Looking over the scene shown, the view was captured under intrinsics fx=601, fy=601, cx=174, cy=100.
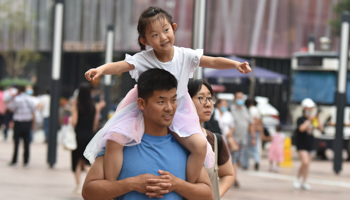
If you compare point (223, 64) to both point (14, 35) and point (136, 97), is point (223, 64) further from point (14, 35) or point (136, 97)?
point (14, 35)

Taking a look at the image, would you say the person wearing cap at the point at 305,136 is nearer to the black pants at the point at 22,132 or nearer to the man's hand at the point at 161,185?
the black pants at the point at 22,132

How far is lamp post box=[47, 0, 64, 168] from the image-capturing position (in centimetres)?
1306

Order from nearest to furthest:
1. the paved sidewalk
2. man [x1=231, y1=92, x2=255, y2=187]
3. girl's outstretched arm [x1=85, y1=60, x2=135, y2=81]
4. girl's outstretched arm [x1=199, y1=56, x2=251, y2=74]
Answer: girl's outstretched arm [x1=85, y1=60, x2=135, y2=81] → girl's outstretched arm [x1=199, y1=56, x2=251, y2=74] → the paved sidewalk → man [x1=231, y1=92, x2=255, y2=187]

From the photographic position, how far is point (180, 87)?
11.0ft

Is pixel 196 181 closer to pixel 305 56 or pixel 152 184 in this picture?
pixel 152 184

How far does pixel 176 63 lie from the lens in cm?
338

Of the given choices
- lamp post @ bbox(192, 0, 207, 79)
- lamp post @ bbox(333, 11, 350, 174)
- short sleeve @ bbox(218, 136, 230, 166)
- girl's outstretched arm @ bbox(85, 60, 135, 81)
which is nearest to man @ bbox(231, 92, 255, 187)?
lamp post @ bbox(333, 11, 350, 174)

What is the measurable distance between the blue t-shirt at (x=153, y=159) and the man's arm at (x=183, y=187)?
0.05m

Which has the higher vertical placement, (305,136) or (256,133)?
(305,136)

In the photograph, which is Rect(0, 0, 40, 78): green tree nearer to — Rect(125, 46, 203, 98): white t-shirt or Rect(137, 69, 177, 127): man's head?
Rect(125, 46, 203, 98): white t-shirt

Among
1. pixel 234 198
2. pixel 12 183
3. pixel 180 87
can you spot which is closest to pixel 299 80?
pixel 234 198

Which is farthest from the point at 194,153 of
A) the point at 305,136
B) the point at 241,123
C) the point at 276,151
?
the point at 276,151

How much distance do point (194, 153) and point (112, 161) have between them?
426 mm

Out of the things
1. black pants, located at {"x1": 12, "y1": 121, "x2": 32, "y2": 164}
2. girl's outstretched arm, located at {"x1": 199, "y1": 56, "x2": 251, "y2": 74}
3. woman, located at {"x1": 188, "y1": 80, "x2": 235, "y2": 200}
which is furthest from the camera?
black pants, located at {"x1": 12, "y1": 121, "x2": 32, "y2": 164}
